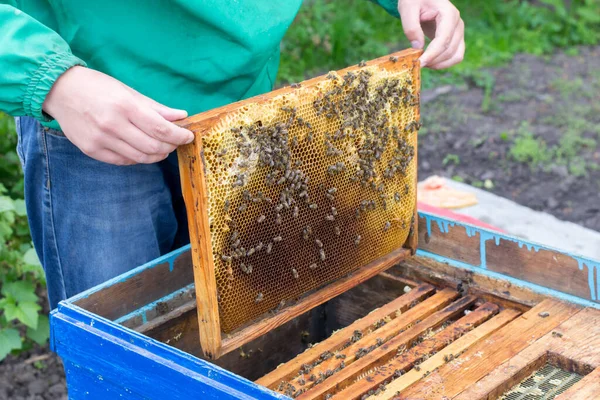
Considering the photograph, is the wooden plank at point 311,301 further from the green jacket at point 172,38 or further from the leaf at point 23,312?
the leaf at point 23,312

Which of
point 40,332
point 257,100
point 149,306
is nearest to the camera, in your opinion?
point 257,100

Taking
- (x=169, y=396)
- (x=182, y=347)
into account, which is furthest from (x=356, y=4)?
(x=169, y=396)

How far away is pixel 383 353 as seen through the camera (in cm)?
239

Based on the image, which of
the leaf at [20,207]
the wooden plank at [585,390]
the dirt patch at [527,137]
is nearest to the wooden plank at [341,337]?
the wooden plank at [585,390]

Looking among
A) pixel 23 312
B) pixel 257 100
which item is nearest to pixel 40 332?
pixel 23 312

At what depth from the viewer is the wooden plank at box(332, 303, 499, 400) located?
7.26 ft

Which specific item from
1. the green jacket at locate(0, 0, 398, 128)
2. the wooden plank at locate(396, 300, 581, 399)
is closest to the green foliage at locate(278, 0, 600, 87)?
the green jacket at locate(0, 0, 398, 128)

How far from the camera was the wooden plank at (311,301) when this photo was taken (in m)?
2.34

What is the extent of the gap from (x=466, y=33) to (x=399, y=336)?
6677 mm

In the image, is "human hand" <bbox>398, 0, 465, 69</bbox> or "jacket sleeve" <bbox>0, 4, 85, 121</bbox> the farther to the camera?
"human hand" <bbox>398, 0, 465, 69</bbox>

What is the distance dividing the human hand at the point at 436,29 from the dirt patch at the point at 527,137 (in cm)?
277

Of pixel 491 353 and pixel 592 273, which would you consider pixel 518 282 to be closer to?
pixel 592 273

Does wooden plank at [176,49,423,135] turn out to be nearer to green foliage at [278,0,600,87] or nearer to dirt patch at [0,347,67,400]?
dirt patch at [0,347,67,400]

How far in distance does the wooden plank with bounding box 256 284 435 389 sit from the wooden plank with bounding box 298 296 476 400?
12 cm
